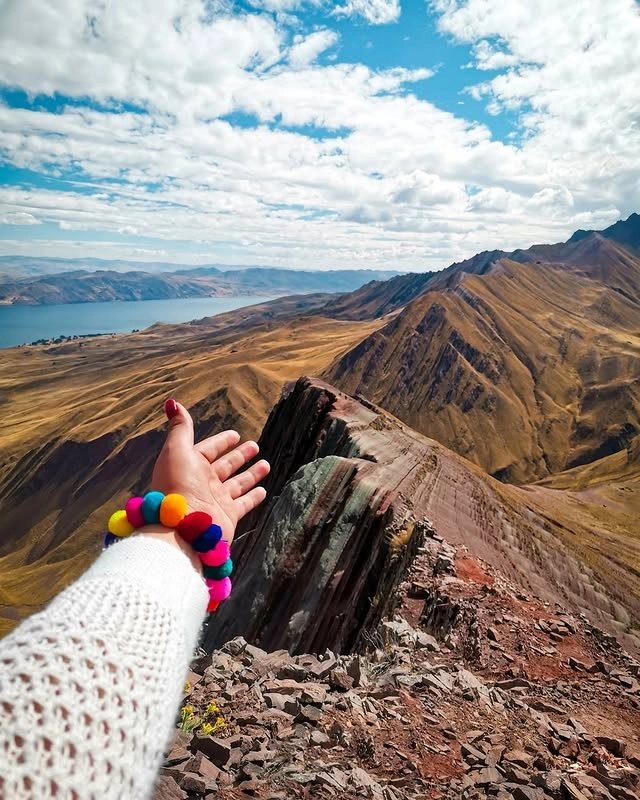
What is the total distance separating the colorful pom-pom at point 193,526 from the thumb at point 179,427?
1387 mm

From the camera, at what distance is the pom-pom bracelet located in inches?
186

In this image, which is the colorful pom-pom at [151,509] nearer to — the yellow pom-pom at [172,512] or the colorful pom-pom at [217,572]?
the yellow pom-pom at [172,512]

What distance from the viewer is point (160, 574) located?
3.68 m

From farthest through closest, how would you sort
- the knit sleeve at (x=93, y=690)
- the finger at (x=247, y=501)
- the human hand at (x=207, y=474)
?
the finger at (x=247, y=501) → the human hand at (x=207, y=474) → the knit sleeve at (x=93, y=690)

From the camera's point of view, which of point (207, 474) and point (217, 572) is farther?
point (207, 474)

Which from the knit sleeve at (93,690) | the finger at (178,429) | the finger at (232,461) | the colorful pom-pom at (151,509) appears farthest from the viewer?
the finger at (232,461)

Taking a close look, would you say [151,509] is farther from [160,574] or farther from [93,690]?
[93,690]


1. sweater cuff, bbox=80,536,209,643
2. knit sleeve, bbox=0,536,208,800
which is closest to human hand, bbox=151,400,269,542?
sweater cuff, bbox=80,536,209,643

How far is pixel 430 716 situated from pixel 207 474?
8.23 meters

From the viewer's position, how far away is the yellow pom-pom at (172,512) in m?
4.72

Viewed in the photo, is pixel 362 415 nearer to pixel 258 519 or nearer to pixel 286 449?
pixel 286 449

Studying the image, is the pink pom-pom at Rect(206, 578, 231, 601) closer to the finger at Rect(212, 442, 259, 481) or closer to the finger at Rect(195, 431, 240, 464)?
the finger at Rect(212, 442, 259, 481)

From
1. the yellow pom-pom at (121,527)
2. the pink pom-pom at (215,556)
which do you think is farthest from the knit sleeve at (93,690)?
the yellow pom-pom at (121,527)

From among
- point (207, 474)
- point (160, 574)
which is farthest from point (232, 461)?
point (160, 574)
